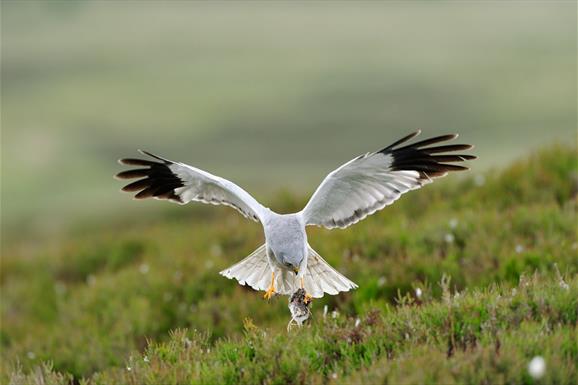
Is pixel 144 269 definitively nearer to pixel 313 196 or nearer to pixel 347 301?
pixel 347 301

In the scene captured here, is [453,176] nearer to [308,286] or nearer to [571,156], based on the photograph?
[571,156]

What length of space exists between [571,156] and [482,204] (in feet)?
4.27

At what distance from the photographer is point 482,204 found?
377 inches

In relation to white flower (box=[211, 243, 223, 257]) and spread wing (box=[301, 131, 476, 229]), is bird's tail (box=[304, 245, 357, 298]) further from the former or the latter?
white flower (box=[211, 243, 223, 257])

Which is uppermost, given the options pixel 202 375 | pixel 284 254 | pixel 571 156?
pixel 571 156

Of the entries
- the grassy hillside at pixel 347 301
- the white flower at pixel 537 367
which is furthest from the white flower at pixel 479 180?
the white flower at pixel 537 367

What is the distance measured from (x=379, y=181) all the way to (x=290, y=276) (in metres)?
1.01

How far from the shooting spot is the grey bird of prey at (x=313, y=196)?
20.2ft

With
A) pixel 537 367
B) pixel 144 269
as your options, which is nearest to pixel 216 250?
pixel 144 269

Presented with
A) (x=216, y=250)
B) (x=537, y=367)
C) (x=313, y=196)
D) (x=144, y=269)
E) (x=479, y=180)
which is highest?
(x=479, y=180)

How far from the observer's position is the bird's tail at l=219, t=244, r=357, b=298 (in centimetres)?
654

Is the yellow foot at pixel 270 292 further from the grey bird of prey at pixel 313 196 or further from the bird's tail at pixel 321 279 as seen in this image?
the bird's tail at pixel 321 279

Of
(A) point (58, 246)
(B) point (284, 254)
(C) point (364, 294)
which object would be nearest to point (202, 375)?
(B) point (284, 254)

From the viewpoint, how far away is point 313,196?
6332 millimetres
